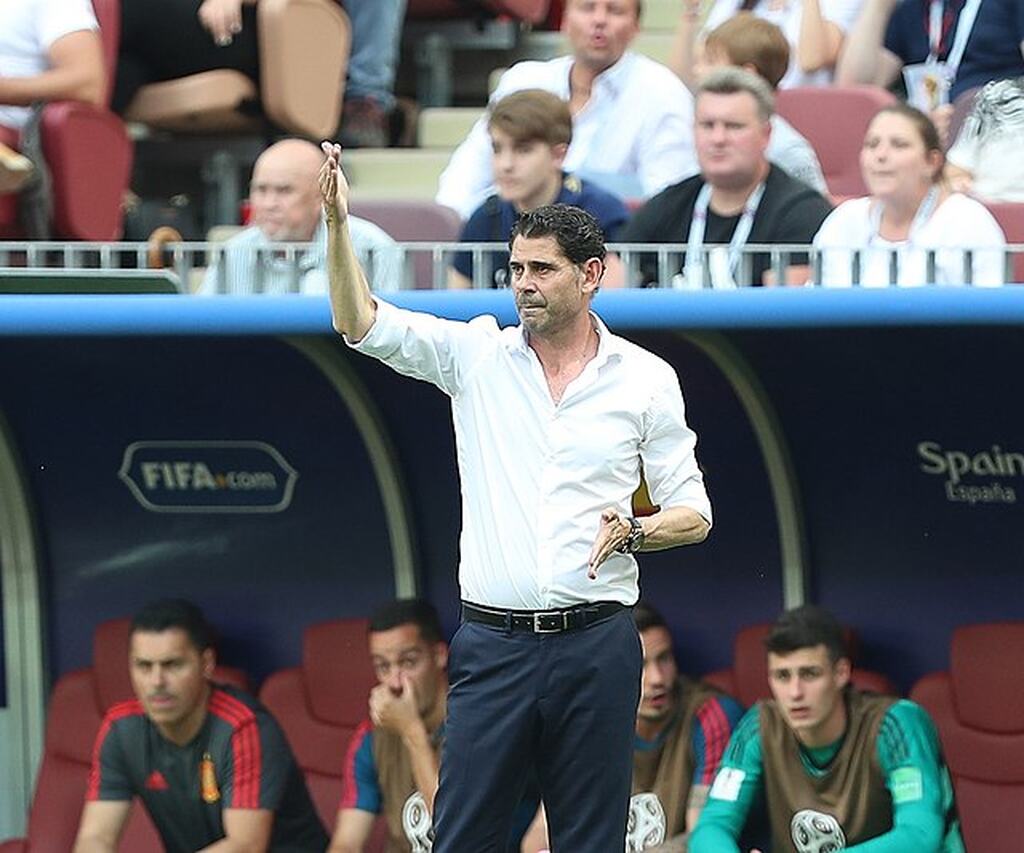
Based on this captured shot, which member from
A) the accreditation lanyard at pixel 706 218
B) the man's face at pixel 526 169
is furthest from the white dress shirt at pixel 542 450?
the man's face at pixel 526 169

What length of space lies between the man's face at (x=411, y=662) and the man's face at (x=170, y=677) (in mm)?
536

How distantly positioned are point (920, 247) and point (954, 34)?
234 centimetres

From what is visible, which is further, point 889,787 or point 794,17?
point 794,17

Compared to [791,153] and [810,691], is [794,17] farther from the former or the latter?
[810,691]

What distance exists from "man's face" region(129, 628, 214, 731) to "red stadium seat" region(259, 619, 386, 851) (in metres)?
0.31

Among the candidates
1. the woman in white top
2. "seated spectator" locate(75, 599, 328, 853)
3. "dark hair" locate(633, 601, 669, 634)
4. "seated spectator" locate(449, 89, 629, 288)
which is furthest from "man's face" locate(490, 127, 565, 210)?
"seated spectator" locate(75, 599, 328, 853)

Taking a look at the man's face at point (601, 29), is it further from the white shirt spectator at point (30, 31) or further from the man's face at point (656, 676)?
the man's face at point (656, 676)

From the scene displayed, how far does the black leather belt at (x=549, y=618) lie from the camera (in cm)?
486

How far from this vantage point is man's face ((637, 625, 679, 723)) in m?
6.55

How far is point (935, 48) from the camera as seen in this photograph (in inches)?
313

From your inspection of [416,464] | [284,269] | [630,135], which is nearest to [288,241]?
[284,269]

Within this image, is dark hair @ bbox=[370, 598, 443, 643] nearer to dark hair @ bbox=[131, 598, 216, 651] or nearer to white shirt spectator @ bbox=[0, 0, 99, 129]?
dark hair @ bbox=[131, 598, 216, 651]

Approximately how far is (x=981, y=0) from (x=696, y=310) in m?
2.62

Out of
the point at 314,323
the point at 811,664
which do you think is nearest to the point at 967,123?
the point at 811,664
